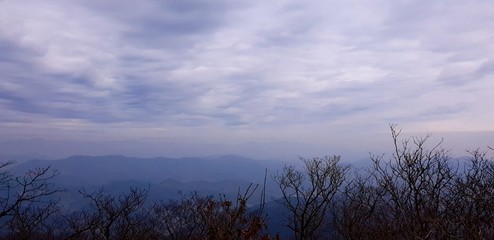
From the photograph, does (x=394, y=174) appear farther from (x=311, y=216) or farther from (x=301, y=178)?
(x=301, y=178)

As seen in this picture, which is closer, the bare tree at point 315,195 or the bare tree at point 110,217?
the bare tree at point 110,217

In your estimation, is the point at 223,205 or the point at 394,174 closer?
the point at 223,205

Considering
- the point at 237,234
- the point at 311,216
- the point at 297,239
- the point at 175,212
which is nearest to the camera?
the point at 237,234

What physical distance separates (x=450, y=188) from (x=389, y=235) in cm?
709

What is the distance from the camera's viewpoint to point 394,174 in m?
20.8

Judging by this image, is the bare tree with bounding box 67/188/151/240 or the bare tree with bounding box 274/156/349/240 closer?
the bare tree with bounding box 67/188/151/240

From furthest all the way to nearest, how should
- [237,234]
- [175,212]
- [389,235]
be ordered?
[175,212] → [389,235] → [237,234]

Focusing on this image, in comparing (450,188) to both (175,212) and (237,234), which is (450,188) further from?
(175,212)

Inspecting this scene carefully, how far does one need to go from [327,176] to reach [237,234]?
2930 cm

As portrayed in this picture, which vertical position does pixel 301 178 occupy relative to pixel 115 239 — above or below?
above

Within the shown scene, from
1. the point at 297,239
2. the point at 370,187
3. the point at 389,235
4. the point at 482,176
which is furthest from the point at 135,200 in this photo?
the point at 482,176

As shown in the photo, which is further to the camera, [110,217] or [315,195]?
[315,195]

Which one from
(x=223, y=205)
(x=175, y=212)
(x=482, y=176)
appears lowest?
(x=175, y=212)

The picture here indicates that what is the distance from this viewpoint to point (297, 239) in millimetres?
34250
